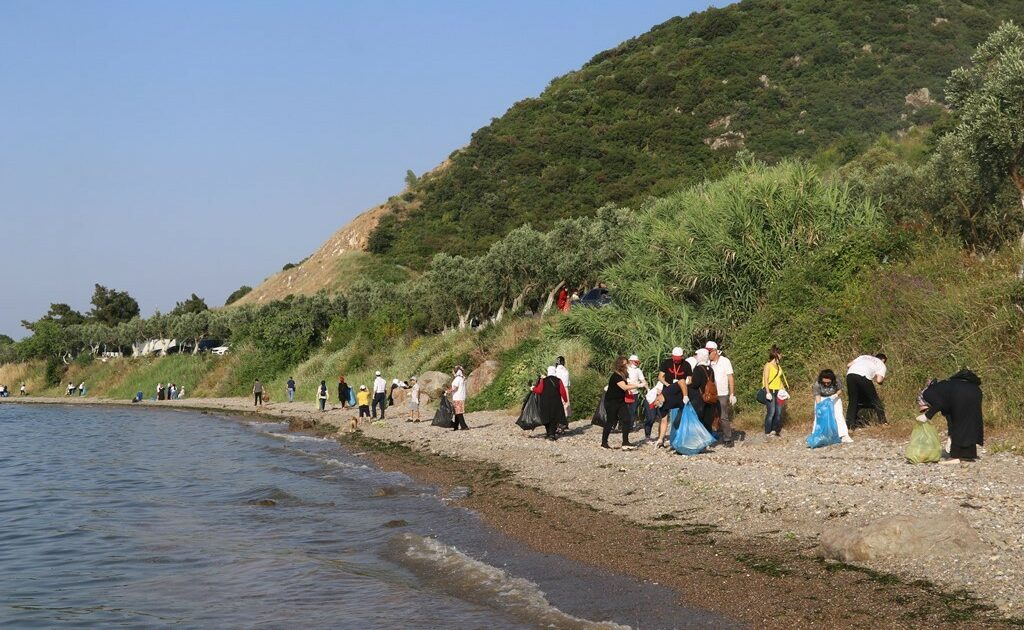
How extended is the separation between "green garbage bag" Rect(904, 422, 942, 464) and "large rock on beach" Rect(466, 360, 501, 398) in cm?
1922

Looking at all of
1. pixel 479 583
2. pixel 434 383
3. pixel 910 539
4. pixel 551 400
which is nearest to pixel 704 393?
pixel 551 400

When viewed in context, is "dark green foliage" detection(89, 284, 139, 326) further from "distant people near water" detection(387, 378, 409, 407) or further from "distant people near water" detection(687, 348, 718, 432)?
"distant people near water" detection(687, 348, 718, 432)

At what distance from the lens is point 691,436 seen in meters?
15.6

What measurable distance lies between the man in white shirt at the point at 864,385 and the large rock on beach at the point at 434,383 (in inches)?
728

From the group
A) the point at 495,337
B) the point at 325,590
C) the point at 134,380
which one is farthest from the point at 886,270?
the point at 134,380

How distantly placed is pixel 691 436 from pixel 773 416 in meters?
2.00

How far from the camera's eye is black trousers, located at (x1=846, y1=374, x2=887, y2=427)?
615 inches

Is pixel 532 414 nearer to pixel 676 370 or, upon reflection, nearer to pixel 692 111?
pixel 676 370

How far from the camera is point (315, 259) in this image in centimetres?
9031

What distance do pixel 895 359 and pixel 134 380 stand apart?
6589cm

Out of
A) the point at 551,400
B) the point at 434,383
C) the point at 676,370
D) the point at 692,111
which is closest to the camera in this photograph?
the point at 676,370

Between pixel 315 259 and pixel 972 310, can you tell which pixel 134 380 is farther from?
pixel 972 310

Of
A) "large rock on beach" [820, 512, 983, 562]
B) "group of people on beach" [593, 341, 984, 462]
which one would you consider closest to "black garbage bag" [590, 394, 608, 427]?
"group of people on beach" [593, 341, 984, 462]

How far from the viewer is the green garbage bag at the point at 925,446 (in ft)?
39.8
